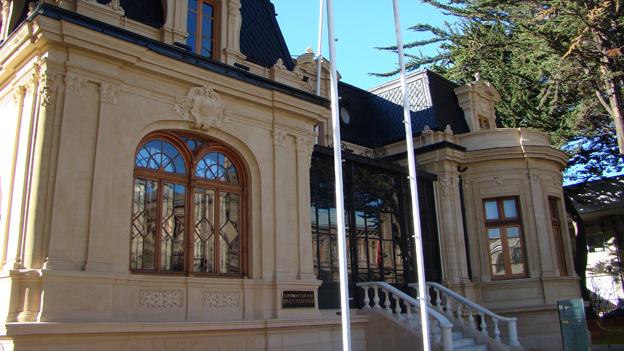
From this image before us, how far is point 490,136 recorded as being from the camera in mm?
19156

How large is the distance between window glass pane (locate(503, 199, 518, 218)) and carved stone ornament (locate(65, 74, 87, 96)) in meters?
13.4

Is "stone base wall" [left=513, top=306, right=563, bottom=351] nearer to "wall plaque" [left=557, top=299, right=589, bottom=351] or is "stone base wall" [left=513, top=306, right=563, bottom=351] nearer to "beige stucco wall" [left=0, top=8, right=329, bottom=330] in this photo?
"wall plaque" [left=557, top=299, right=589, bottom=351]

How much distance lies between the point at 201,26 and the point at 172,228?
14.5ft

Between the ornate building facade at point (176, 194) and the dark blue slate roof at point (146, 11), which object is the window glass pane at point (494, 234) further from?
the dark blue slate roof at point (146, 11)

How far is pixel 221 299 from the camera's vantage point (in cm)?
1102

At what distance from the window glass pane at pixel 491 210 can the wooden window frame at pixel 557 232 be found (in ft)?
5.59

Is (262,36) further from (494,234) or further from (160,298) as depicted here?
(494,234)

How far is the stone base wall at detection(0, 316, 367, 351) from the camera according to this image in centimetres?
827

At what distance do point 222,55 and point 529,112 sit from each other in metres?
16.4

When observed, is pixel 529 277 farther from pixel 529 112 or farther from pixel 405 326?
pixel 529 112

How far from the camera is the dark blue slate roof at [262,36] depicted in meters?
13.3

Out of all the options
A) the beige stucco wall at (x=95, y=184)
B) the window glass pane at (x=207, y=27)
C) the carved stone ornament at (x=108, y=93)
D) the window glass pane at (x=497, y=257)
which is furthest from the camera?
the window glass pane at (x=497, y=257)

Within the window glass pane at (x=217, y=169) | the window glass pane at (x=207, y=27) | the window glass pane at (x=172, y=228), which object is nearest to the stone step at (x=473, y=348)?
the window glass pane at (x=217, y=169)

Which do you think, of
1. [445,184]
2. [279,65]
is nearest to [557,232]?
[445,184]
